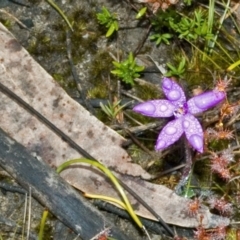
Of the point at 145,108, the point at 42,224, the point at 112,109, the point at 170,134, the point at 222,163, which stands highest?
the point at 145,108

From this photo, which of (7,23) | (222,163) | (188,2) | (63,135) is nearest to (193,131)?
(222,163)

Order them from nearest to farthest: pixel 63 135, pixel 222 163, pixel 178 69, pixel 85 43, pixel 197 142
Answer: pixel 197 142 → pixel 222 163 → pixel 63 135 → pixel 178 69 → pixel 85 43

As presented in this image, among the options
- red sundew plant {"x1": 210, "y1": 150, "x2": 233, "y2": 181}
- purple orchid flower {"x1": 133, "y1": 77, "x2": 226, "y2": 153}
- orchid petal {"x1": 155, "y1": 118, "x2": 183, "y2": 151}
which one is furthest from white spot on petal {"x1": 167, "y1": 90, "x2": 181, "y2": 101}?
red sundew plant {"x1": 210, "y1": 150, "x2": 233, "y2": 181}

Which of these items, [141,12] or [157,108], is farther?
[141,12]

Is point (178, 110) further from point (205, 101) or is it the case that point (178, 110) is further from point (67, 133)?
point (67, 133)

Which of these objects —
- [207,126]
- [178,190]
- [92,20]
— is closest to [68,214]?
[178,190]

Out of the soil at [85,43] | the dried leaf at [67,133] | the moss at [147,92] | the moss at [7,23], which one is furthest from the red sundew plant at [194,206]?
the moss at [7,23]
